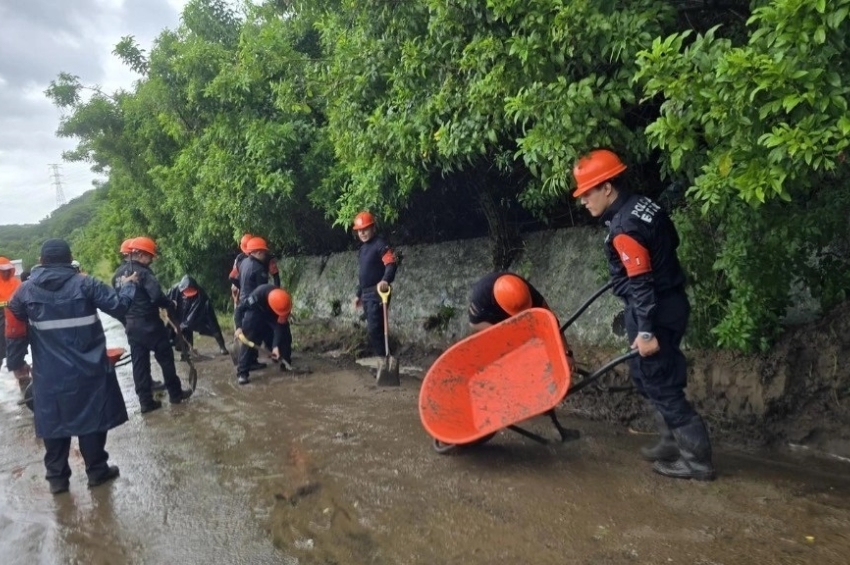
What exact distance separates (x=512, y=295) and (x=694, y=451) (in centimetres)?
152

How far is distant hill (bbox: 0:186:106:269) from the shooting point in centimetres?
4725

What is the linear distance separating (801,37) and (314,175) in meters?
6.56

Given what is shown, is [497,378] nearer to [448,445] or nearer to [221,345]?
[448,445]

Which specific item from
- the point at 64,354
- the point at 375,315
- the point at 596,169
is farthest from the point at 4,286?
the point at 596,169

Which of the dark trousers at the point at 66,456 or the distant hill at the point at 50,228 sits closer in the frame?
the dark trousers at the point at 66,456

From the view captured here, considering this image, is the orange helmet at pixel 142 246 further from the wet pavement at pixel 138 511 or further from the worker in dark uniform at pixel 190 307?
the worker in dark uniform at pixel 190 307

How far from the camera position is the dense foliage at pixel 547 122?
8.41ft

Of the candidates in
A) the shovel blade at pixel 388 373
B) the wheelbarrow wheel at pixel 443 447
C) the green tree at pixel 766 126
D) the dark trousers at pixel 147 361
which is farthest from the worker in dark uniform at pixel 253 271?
the green tree at pixel 766 126

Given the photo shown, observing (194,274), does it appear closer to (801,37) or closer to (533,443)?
(533,443)

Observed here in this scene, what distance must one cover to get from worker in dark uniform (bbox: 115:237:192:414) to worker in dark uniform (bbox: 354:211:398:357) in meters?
2.07

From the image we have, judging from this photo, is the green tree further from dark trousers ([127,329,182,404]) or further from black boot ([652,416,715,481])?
dark trousers ([127,329,182,404])

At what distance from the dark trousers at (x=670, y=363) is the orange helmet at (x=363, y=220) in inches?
152

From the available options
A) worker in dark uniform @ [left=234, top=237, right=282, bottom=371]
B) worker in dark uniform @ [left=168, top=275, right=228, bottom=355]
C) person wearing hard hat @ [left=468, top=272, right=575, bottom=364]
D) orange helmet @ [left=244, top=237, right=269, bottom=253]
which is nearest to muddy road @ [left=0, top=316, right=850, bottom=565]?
person wearing hard hat @ [left=468, top=272, right=575, bottom=364]

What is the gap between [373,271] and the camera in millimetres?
6918
